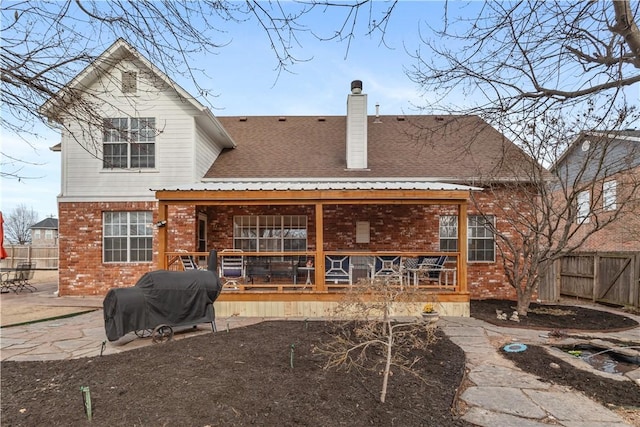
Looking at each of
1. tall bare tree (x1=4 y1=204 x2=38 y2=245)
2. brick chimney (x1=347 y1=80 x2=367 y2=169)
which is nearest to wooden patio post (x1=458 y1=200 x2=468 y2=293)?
brick chimney (x1=347 y1=80 x2=367 y2=169)

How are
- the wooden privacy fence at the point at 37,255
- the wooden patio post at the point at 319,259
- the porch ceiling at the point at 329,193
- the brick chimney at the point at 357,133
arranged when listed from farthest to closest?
the wooden privacy fence at the point at 37,255 → the brick chimney at the point at 357,133 → the wooden patio post at the point at 319,259 → the porch ceiling at the point at 329,193

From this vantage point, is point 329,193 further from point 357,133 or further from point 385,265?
point 357,133

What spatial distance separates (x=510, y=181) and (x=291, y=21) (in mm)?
8823

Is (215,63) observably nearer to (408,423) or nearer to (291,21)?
(291,21)

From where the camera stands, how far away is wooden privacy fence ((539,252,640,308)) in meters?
9.79

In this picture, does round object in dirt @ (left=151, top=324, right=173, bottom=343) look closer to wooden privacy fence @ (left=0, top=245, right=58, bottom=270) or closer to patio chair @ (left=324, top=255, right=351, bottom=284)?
patio chair @ (left=324, top=255, right=351, bottom=284)

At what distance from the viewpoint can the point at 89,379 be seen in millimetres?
4152

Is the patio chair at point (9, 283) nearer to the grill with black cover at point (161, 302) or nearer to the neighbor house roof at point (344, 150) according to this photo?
the neighbor house roof at point (344, 150)

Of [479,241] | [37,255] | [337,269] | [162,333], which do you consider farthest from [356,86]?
[37,255]

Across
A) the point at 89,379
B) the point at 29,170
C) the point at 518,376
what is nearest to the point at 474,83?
the point at 518,376

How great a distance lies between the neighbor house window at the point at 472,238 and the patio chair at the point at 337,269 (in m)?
3.81

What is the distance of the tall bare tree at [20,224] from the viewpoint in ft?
156

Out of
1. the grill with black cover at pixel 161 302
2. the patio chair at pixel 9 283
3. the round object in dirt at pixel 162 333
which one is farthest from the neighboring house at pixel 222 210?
the round object in dirt at pixel 162 333

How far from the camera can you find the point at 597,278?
10.8 meters
